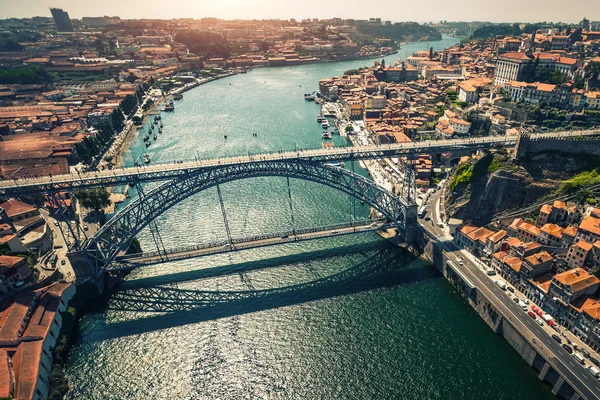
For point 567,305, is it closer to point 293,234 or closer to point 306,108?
point 293,234

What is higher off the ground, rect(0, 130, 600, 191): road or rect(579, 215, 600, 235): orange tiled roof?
rect(0, 130, 600, 191): road

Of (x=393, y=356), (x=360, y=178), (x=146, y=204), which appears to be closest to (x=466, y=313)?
(x=393, y=356)

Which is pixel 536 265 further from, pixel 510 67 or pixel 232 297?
pixel 510 67

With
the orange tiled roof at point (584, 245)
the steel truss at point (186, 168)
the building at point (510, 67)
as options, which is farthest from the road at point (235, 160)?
the building at point (510, 67)

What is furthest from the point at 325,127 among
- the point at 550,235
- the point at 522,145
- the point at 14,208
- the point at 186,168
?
the point at 14,208

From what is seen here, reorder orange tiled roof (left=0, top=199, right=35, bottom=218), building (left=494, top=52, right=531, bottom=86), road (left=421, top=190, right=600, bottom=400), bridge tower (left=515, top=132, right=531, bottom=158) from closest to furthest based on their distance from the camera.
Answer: road (left=421, top=190, right=600, bottom=400) → bridge tower (left=515, top=132, right=531, bottom=158) → orange tiled roof (left=0, top=199, right=35, bottom=218) → building (left=494, top=52, right=531, bottom=86)

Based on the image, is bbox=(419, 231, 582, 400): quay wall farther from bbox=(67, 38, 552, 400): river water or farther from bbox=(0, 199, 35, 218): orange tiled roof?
bbox=(0, 199, 35, 218): orange tiled roof

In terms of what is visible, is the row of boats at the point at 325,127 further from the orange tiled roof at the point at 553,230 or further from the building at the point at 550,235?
the building at the point at 550,235

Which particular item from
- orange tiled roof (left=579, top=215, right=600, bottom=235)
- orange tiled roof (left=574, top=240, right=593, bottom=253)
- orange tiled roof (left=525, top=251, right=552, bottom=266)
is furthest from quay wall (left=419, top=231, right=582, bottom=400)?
orange tiled roof (left=579, top=215, right=600, bottom=235)
